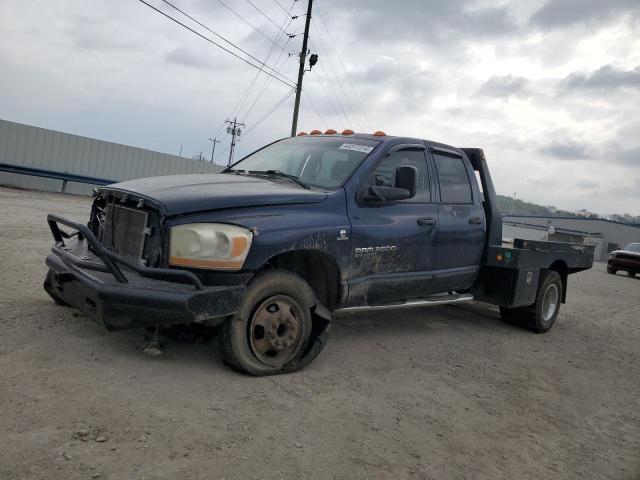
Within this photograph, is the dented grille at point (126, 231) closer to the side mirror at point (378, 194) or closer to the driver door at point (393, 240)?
the driver door at point (393, 240)

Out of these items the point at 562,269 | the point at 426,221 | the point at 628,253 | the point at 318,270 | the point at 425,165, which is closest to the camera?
the point at 318,270

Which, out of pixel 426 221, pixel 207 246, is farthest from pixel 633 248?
pixel 207 246

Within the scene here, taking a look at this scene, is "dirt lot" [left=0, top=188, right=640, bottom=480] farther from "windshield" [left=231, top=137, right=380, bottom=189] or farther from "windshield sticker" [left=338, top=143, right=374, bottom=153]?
"windshield sticker" [left=338, top=143, right=374, bottom=153]

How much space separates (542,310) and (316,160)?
11.8 ft

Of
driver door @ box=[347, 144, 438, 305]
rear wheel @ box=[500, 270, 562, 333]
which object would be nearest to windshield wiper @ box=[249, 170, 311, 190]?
driver door @ box=[347, 144, 438, 305]

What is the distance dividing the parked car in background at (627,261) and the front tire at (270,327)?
2064 cm

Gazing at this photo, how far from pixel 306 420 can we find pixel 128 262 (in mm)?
1432

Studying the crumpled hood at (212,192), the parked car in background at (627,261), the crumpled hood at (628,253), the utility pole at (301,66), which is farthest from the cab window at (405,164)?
the utility pole at (301,66)

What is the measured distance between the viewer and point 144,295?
3219mm

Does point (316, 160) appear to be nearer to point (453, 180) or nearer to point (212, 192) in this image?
point (212, 192)

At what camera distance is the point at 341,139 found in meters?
4.98

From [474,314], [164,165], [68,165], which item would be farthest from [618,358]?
[164,165]

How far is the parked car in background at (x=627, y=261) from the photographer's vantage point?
816 inches

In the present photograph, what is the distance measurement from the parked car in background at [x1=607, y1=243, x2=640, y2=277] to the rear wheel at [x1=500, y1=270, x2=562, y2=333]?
16387 mm
